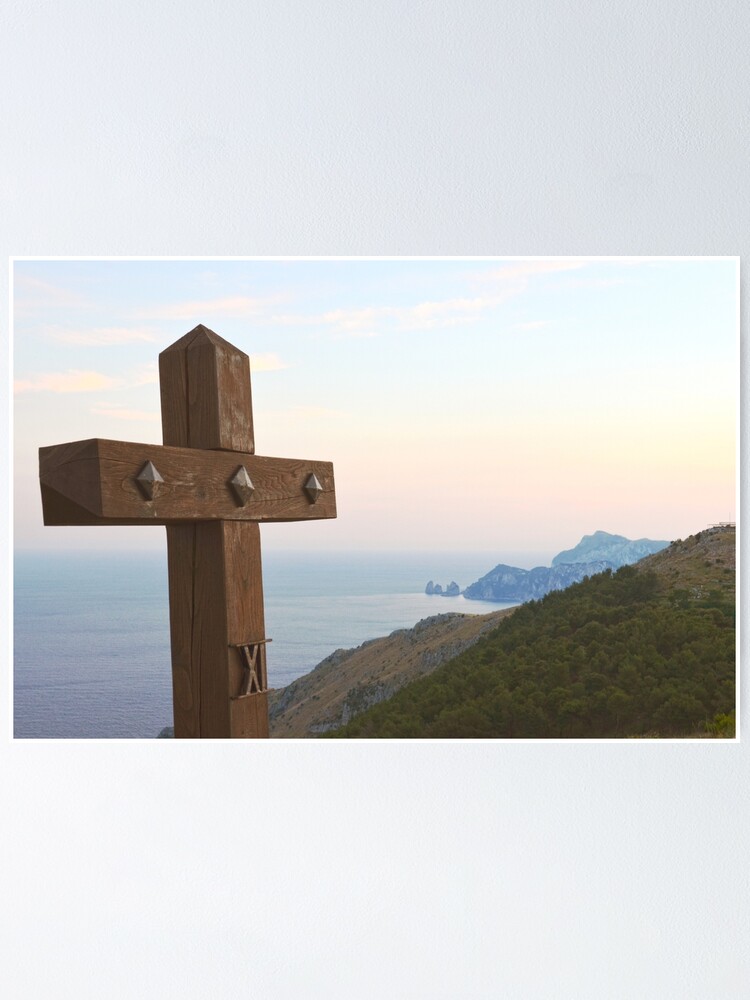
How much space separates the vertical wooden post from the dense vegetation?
32 centimetres

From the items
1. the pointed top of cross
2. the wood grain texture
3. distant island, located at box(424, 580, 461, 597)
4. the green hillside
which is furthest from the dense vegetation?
the pointed top of cross

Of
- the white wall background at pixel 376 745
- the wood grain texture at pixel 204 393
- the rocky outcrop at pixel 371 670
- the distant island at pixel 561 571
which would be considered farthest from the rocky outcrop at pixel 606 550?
the wood grain texture at pixel 204 393

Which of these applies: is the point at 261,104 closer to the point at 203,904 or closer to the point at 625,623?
the point at 625,623

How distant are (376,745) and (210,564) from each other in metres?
0.56

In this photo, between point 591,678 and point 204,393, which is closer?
point 204,393

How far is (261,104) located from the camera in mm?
2311

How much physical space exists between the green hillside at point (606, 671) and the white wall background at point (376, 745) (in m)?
0.06

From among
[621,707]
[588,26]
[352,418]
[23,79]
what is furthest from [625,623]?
[23,79]

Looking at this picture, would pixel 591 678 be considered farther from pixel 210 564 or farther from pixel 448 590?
pixel 210 564

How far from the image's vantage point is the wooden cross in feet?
6.53

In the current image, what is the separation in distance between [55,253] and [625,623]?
1480mm

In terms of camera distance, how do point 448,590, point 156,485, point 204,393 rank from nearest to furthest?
1. point 156,485
2. point 204,393
3. point 448,590

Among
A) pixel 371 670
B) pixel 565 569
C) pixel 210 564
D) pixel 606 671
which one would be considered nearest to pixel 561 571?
pixel 565 569

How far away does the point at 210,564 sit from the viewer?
206 centimetres
